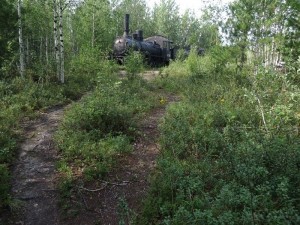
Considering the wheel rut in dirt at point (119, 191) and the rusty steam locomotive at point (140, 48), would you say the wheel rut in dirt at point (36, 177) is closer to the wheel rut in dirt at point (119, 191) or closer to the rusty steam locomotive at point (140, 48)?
the wheel rut in dirt at point (119, 191)

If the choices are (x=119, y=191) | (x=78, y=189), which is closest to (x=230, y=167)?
(x=119, y=191)

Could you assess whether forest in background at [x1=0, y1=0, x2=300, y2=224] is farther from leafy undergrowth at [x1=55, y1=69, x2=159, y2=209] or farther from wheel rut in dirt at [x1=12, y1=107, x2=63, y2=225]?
wheel rut in dirt at [x1=12, y1=107, x2=63, y2=225]

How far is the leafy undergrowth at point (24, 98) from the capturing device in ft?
20.5

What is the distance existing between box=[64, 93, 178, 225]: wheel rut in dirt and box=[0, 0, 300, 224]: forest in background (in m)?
0.34

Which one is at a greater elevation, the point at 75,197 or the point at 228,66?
the point at 228,66

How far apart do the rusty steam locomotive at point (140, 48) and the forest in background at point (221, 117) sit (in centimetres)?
715

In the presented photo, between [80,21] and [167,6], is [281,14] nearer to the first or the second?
[80,21]

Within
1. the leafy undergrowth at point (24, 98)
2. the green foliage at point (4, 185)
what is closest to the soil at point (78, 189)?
the green foliage at point (4, 185)

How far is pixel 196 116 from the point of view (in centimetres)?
813

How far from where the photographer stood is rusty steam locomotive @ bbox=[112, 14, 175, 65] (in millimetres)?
22578

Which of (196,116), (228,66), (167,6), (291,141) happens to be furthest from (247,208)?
(167,6)

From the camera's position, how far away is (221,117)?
7.82 m

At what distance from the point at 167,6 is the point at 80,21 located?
30.0 meters

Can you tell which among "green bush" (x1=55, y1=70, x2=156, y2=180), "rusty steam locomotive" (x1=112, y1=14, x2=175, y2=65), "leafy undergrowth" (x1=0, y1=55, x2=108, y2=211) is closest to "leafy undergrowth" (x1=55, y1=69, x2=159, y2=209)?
"green bush" (x1=55, y1=70, x2=156, y2=180)
